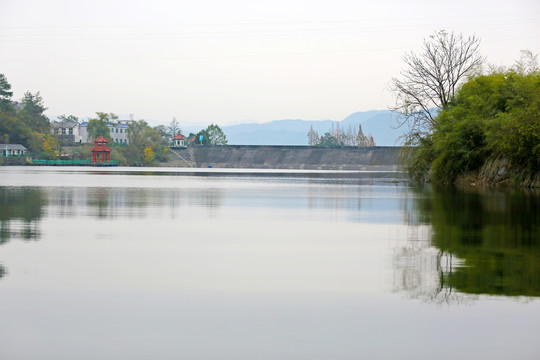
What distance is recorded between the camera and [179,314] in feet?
24.8

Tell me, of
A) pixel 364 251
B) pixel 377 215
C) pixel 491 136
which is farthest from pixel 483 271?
pixel 491 136

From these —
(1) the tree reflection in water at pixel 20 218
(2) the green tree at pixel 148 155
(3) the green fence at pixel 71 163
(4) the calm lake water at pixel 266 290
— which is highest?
(2) the green tree at pixel 148 155

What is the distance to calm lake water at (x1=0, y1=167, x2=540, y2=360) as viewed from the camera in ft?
21.4

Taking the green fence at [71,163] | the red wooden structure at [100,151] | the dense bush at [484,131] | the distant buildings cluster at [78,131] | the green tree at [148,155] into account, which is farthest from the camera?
the distant buildings cluster at [78,131]

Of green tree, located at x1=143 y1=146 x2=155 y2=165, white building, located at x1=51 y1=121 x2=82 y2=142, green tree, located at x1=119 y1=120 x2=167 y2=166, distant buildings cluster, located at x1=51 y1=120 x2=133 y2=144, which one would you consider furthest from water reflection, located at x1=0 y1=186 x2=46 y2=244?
white building, located at x1=51 y1=121 x2=82 y2=142

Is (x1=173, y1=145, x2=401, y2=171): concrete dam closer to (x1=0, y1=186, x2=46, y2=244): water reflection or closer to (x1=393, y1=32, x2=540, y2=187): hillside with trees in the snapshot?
(x1=393, y1=32, x2=540, y2=187): hillside with trees

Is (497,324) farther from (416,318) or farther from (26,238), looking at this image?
(26,238)

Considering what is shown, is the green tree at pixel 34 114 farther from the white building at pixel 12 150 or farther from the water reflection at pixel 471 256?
the water reflection at pixel 471 256

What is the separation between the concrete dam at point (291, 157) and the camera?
149m

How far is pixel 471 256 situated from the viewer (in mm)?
12266

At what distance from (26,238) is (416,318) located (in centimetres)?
900

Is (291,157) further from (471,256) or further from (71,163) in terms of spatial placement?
(471,256)

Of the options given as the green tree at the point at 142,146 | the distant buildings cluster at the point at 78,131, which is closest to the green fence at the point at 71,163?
the green tree at the point at 142,146

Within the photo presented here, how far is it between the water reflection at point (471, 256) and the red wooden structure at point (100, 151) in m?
129
